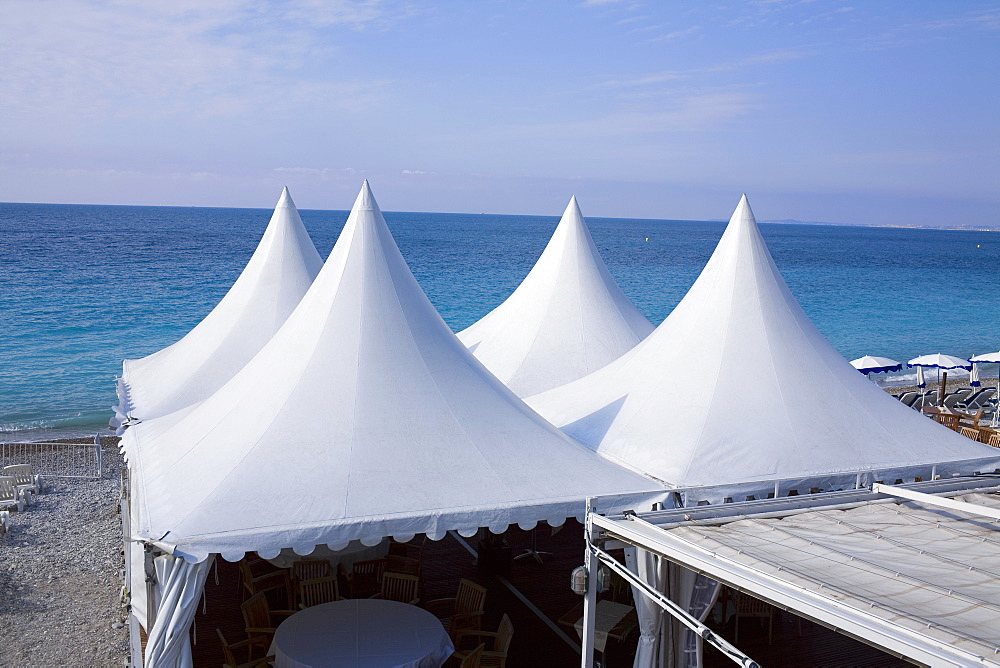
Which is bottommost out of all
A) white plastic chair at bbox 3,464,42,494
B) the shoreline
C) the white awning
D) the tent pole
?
the shoreline

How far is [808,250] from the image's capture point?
10581 centimetres

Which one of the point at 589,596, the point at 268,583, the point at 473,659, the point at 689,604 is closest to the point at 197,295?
the point at 268,583

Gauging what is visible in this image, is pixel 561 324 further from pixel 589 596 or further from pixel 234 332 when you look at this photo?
pixel 589 596

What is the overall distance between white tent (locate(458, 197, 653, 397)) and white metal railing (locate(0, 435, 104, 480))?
7.10 m

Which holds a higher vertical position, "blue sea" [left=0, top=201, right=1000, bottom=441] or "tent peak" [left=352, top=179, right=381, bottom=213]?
"tent peak" [left=352, top=179, right=381, bottom=213]

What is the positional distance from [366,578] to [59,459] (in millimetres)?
9623

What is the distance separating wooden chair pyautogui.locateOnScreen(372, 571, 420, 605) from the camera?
7.61 metres

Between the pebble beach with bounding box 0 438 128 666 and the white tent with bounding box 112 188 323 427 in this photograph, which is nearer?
the pebble beach with bounding box 0 438 128 666

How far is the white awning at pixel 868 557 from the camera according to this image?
10.2 feet

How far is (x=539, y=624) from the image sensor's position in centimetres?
790

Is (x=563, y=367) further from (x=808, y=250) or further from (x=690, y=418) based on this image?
(x=808, y=250)

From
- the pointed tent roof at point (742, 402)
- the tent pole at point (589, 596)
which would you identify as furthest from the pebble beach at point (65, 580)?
the pointed tent roof at point (742, 402)

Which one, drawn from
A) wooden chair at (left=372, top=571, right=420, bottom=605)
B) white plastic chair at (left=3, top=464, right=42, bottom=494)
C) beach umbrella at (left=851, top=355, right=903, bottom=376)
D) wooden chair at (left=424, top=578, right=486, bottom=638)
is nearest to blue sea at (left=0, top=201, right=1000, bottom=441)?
wooden chair at (left=424, top=578, right=486, bottom=638)

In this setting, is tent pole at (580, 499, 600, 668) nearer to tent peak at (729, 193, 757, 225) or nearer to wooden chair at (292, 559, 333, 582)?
wooden chair at (292, 559, 333, 582)
